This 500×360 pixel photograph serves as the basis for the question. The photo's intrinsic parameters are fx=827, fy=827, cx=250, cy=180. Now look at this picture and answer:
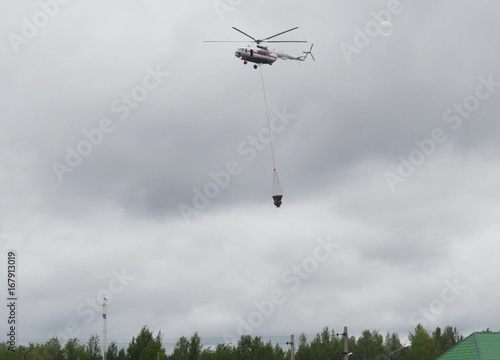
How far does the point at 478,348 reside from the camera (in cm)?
7150

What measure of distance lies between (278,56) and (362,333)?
10593 centimetres

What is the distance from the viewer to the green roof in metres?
71.2

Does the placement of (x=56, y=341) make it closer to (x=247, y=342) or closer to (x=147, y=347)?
(x=147, y=347)

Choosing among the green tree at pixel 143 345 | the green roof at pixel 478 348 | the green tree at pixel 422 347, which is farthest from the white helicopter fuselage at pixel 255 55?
the green tree at pixel 422 347

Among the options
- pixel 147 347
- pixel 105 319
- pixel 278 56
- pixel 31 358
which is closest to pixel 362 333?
pixel 147 347

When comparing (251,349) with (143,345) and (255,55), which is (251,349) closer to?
(143,345)

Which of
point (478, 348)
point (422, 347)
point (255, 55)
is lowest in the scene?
point (478, 348)

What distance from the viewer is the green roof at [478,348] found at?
71188mm

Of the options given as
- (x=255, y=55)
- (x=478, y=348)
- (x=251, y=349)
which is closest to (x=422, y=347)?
(x=251, y=349)

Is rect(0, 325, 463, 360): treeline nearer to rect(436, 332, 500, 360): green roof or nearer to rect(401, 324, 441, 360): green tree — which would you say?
rect(401, 324, 441, 360): green tree

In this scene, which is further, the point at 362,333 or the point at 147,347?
the point at 362,333

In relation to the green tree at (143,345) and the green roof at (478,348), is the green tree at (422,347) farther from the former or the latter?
the green roof at (478,348)

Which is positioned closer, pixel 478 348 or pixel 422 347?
pixel 478 348

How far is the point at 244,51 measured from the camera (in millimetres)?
74250
